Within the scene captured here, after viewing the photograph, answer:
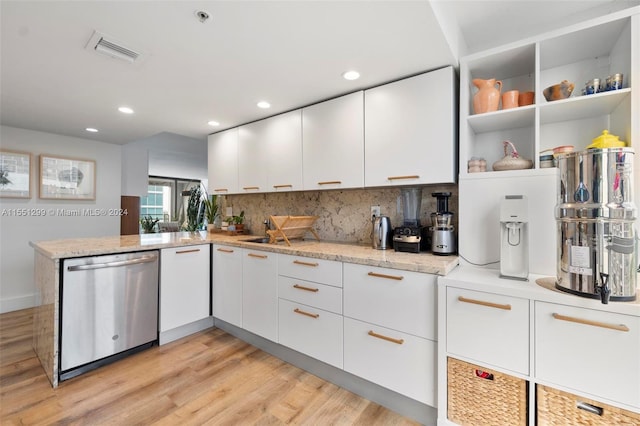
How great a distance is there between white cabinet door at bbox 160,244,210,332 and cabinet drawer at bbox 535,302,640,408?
2598mm

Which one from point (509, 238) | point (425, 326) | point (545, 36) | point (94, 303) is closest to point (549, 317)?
point (509, 238)

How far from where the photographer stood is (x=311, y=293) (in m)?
2.04

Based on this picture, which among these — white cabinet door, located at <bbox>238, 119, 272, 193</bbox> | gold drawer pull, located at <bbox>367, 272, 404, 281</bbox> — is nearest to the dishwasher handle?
white cabinet door, located at <bbox>238, 119, 272, 193</bbox>

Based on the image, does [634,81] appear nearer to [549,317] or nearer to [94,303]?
[549,317]

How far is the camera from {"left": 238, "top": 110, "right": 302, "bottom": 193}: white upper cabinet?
2652 millimetres

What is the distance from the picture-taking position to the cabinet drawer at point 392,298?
1.56 meters

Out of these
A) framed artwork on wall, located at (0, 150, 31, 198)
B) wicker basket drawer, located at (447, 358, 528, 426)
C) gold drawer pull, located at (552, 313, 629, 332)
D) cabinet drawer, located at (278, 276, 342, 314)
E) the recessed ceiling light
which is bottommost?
wicker basket drawer, located at (447, 358, 528, 426)

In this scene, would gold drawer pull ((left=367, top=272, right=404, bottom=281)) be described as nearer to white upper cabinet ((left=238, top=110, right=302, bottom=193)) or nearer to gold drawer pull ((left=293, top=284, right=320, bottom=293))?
gold drawer pull ((left=293, top=284, right=320, bottom=293))

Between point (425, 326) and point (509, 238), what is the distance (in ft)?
2.12

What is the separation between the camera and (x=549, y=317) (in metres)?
1.25

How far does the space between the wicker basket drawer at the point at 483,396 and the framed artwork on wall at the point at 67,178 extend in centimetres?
477

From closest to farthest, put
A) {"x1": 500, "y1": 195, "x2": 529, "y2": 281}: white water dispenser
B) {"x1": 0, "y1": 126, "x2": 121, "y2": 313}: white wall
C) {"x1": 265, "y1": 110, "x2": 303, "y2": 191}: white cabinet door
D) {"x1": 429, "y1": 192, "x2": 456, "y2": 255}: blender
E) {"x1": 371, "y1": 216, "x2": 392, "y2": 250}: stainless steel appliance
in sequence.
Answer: {"x1": 500, "y1": 195, "x2": 529, "y2": 281}: white water dispenser → {"x1": 429, "y1": 192, "x2": 456, "y2": 255}: blender → {"x1": 371, "y1": 216, "x2": 392, "y2": 250}: stainless steel appliance → {"x1": 265, "y1": 110, "x2": 303, "y2": 191}: white cabinet door → {"x1": 0, "y1": 126, "x2": 121, "y2": 313}: white wall

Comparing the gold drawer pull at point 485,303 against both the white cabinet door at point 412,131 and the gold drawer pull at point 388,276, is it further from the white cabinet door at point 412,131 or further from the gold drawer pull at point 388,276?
the white cabinet door at point 412,131

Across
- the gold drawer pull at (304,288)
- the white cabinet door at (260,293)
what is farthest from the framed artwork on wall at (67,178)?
the gold drawer pull at (304,288)
